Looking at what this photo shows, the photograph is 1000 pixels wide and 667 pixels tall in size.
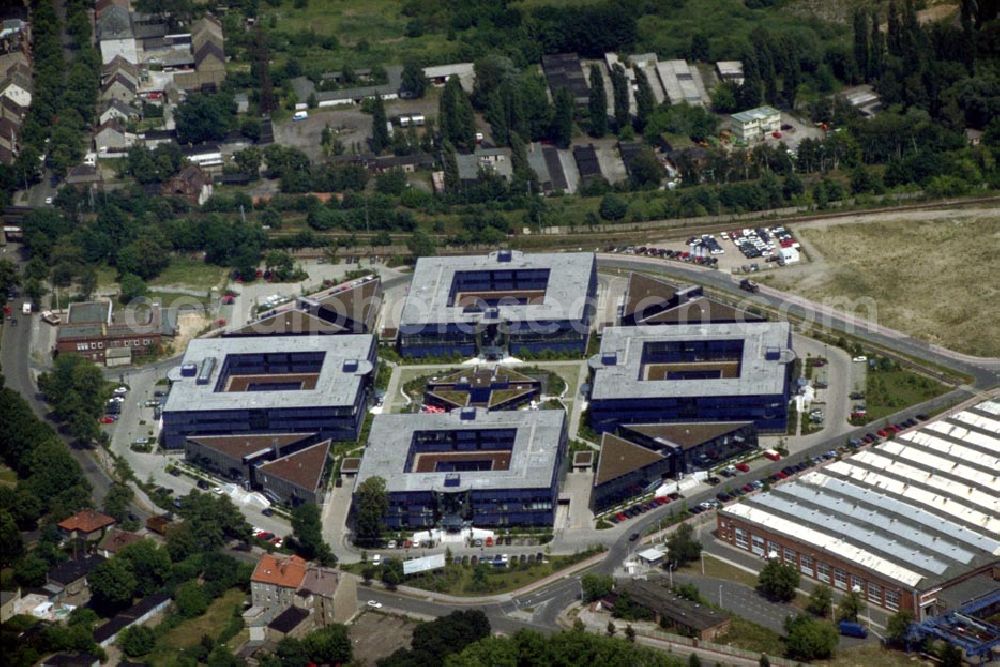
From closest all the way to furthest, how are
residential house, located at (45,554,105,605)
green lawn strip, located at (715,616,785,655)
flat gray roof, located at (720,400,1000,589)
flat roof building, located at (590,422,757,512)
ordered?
1. green lawn strip, located at (715,616,785,655)
2. flat gray roof, located at (720,400,1000,589)
3. residential house, located at (45,554,105,605)
4. flat roof building, located at (590,422,757,512)

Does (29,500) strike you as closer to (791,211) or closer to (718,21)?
(791,211)

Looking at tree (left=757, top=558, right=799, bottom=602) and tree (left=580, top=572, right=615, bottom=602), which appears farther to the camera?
tree (left=580, top=572, right=615, bottom=602)

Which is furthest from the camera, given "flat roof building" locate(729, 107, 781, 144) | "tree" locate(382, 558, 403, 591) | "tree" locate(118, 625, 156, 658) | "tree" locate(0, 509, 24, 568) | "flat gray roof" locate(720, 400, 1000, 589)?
"flat roof building" locate(729, 107, 781, 144)

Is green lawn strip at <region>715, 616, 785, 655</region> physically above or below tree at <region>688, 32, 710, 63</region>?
below

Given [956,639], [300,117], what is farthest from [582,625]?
[300,117]

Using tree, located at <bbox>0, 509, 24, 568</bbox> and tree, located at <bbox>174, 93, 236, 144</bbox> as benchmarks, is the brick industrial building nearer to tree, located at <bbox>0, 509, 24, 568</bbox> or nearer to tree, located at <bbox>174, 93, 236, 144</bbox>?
tree, located at <bbox>0, 509, 24, 568</bbox>

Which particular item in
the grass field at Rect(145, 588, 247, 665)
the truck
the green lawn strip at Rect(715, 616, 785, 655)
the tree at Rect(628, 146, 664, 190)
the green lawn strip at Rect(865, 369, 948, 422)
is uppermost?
the tree at Rect(628, 146, 664, 190)

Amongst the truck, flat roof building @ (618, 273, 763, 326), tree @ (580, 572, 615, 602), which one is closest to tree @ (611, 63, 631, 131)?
flat roof building @ (618, 273, 763, 326)
